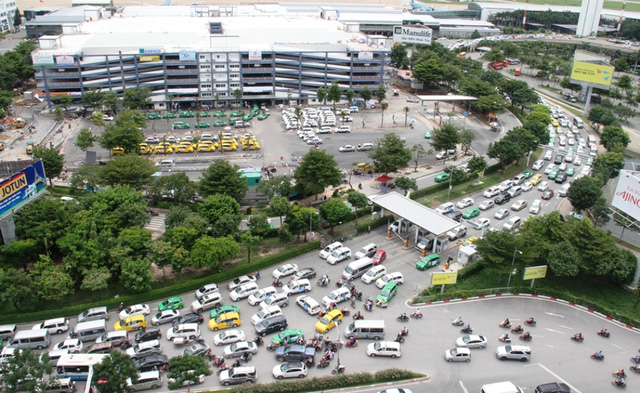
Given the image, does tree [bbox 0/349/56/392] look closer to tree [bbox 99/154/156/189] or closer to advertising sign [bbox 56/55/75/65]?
tree [bbox 99/154/156/189]

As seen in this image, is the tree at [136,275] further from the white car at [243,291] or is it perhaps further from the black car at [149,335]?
the white car at [243,291]

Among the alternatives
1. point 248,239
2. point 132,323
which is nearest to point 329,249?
point 248,239

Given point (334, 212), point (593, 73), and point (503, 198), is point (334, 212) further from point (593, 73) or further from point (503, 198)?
point (593, 73)

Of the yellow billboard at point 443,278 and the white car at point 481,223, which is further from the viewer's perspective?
the white car at point 481,223

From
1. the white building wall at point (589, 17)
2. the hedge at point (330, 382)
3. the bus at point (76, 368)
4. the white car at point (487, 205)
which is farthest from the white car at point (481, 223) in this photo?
the white building wall at point (589, 17)

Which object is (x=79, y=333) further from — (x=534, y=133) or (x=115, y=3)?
(x=115, y=3)

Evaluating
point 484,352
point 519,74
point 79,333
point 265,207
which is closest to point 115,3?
point 519,74

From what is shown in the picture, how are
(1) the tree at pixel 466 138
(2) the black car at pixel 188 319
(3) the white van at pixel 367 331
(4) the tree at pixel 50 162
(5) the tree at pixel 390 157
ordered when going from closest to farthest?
(3) the white van at pixel 367 331
(2) the black car at pixel 188 319
(4) the tree at pixel 50 162
(5) the tree at pixel 390 157
(1) the tree at pixel 466 138
